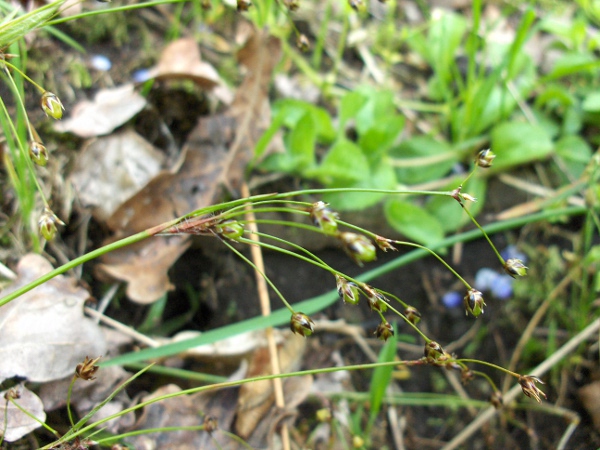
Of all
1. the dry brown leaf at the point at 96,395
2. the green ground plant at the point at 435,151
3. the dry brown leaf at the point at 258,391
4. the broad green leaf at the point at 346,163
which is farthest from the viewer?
the broad green leaf at the point at 346,163

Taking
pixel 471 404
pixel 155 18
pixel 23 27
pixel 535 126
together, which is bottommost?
pixel 471 404

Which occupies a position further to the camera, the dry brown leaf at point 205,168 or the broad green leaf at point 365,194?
the broad green leaf at point 365,194

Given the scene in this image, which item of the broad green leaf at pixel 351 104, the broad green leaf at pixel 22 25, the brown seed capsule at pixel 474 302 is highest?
the broad green leaf at pixel 22 25

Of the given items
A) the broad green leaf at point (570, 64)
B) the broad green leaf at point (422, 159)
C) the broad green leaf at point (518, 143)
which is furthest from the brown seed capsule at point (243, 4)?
the broad green leaf at point (570, 64)

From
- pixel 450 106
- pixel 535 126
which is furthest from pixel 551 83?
pixel 450 106

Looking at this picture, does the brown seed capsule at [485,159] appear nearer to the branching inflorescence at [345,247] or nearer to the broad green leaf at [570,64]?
the branching inflorescence at [345,247]

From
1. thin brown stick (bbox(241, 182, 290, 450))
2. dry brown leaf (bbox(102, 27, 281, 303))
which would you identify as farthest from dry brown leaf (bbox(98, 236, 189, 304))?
thin brown stick (bbox(241, 182, 290, 450))

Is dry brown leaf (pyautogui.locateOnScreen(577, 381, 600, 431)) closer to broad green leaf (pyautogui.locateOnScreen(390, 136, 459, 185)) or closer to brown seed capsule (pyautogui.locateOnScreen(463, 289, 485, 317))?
broad green leaf (pyautogui.locateOnScreen(390, 136, 459, 185))

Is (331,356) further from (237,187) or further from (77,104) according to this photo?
(77,104)
